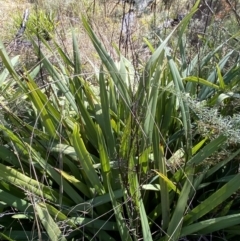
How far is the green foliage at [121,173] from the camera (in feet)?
3.93

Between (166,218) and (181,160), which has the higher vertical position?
(181,160)

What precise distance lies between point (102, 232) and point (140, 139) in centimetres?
30

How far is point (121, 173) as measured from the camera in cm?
123

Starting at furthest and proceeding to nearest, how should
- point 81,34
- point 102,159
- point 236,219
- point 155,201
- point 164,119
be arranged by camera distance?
point 81,34 < point 164,119 < point 155,201 < point 102,159 < point 236,219

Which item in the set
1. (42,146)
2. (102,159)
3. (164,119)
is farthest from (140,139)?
(42,146)

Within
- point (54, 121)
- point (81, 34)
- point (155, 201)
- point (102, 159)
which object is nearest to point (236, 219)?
point (155, 201)

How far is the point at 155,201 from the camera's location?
1.40m

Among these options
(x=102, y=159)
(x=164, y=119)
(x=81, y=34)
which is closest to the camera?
(x=102, y=159)

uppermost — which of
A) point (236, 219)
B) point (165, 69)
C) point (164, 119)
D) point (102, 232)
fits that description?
point (165, 69)

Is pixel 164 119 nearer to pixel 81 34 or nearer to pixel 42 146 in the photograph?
pixel 42 146

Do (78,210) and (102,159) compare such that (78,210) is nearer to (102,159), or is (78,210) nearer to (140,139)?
(102,159)

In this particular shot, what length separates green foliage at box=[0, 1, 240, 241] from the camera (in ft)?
3.93

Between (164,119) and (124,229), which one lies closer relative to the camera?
(124,229)

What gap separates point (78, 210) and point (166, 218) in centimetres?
26
